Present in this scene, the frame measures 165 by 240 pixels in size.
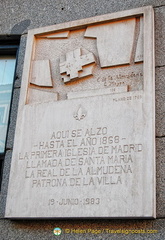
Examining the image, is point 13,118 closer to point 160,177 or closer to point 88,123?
point 88,123

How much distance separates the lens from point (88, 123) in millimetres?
5152

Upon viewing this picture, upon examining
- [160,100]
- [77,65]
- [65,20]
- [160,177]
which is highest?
[65,20]

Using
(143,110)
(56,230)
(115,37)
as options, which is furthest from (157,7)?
(56,230)

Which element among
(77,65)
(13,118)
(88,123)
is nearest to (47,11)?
(77,65)

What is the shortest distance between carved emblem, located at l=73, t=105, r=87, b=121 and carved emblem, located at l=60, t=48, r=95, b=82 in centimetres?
54

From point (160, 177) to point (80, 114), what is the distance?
1.27m

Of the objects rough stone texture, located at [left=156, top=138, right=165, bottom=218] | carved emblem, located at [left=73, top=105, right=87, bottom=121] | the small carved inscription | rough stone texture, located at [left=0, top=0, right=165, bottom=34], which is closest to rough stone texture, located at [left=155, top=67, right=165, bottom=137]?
rough stone texture, located at [left=156, top=138, right=165, bottom=218]

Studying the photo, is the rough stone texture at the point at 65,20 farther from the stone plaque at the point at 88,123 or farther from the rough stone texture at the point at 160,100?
the stone plaque at the point at 88,123

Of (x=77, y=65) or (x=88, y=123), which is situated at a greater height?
(x=77, y=65)

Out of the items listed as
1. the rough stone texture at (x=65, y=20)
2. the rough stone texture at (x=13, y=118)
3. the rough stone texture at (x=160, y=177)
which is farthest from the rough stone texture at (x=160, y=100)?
the rough stone texture at (x=13, y=118)

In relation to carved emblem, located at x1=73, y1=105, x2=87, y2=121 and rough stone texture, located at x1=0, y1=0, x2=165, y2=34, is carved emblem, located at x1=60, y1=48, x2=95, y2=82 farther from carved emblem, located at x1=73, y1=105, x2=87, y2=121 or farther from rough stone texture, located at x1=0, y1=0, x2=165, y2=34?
rough stone texture, located at x1=0, y1=0, x2=165, y2=34

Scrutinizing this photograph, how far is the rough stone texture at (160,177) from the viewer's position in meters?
4.51

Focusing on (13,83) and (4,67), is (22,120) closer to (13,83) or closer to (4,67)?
(13,83)

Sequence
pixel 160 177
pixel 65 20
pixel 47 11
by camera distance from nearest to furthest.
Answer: pixel 160 177 < pixel 65 20 < pixel 47 11
